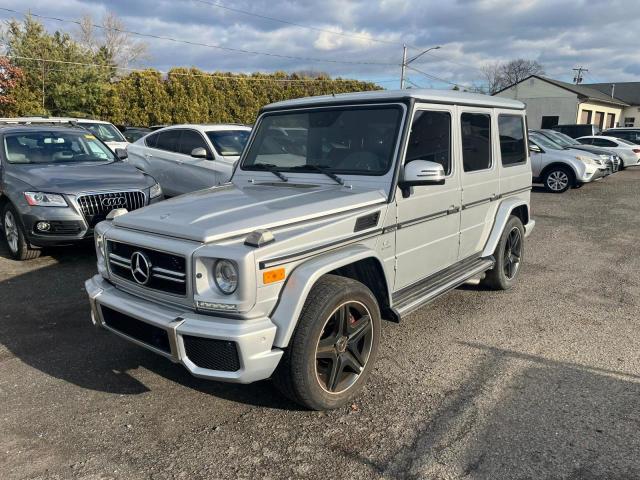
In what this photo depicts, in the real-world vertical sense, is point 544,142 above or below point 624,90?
below

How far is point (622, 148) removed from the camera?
19.8 m

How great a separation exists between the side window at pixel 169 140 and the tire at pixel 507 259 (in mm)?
6753

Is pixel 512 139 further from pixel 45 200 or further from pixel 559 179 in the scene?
pixel 559 179

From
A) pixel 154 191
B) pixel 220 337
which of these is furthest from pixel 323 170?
pixel 154 191

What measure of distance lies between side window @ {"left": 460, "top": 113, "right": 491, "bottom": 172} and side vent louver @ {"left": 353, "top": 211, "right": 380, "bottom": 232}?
1.46 metres

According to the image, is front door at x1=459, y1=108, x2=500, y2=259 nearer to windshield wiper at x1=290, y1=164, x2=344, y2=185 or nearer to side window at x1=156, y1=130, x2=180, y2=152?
windshield wiper at x1=290, y1=164, x2=344, y2=185

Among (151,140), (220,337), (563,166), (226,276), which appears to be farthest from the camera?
(563,166)

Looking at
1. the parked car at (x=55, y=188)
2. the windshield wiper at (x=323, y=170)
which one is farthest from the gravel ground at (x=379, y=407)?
the windshield wiper at (x=323, y=170)

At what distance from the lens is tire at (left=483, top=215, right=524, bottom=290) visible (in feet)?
17.5

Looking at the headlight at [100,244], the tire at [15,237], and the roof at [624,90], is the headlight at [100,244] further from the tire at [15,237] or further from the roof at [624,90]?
the roof at [624,90]

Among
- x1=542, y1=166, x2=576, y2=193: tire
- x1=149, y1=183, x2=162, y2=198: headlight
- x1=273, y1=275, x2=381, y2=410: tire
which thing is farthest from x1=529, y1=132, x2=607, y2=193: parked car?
x1=273, y1=275, x2=381, y2=410: tire

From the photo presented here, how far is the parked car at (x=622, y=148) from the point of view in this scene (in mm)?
19625

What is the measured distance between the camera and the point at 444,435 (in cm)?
301

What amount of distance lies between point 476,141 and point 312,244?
2.51 metres
